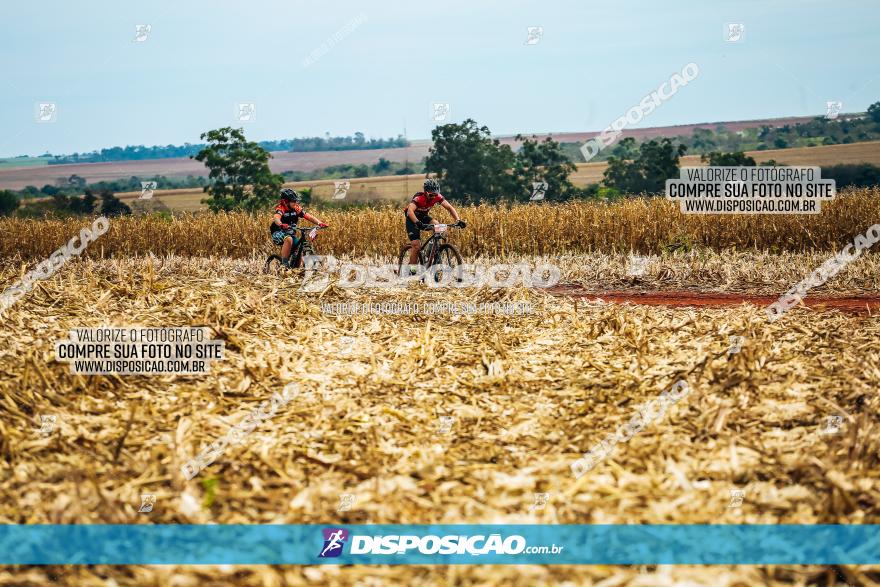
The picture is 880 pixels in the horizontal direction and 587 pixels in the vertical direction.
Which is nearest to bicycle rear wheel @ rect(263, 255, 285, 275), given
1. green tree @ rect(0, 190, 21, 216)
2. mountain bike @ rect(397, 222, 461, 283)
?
mountain bike @ rect(397, 222, 461, 283)

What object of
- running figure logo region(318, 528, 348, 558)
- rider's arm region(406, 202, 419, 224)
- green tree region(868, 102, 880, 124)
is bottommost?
running figure logo region(318, 528, 348, 558)

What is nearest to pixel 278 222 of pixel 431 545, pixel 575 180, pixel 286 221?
pixel 286 221

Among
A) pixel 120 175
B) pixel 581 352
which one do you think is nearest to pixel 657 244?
pixel 581 352

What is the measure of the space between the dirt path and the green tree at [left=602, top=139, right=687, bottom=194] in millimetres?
35032

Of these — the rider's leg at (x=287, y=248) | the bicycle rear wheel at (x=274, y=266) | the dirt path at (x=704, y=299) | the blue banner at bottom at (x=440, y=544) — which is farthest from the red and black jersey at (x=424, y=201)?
the blue banner at bottom at (x=440, y=544)

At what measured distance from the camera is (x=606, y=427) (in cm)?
577

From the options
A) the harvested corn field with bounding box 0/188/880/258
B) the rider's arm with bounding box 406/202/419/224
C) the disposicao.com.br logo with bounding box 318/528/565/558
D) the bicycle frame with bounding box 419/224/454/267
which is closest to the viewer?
the disposicao.com.br logo with bounding box 318/528/565/558

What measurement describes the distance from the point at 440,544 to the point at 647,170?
48286 mm

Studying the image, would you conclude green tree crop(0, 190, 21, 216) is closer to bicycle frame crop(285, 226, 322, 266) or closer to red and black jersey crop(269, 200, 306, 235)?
red and black jersey crop(269, 200, 306, 235)

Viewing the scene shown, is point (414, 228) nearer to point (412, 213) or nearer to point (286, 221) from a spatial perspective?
point (412, 213)

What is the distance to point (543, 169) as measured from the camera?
5128cm

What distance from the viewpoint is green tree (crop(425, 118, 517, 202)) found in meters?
48.5

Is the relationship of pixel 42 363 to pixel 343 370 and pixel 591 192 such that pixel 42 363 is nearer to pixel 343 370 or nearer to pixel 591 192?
pixel 343 370

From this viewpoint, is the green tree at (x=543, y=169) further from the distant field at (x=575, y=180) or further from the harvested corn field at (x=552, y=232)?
the harvested corn field at (x=552, y=232)
